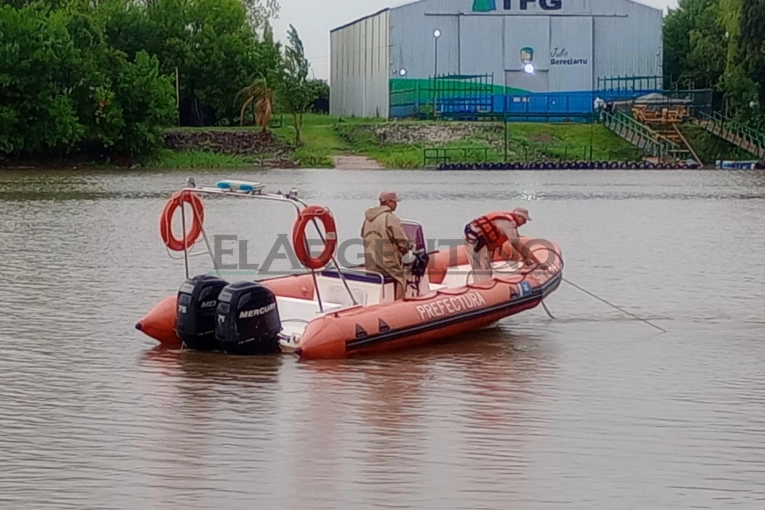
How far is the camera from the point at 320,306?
44.8 feet

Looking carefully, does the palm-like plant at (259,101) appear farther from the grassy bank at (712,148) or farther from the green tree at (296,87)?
the grassy bank at (712,148)

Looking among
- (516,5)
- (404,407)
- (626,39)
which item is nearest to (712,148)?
(626,39)

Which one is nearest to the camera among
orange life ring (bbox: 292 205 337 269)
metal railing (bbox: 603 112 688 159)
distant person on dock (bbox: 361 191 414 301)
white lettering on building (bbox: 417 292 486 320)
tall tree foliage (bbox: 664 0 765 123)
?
orange life ring (bbox: 292 205 337 269)

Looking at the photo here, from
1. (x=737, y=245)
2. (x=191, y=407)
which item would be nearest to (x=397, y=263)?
(x=191, y=407)

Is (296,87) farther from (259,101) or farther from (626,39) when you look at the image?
(626,39)

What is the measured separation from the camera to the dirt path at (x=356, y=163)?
198ft

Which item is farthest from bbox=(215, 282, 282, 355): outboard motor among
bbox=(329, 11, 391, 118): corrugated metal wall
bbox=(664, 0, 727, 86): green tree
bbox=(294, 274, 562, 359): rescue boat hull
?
bbox=(664, 0, 727, 86): green tree

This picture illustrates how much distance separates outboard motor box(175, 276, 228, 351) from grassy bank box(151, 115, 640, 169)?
4689 cm

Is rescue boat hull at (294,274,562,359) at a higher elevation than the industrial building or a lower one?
lower

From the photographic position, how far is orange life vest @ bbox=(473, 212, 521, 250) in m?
15.1

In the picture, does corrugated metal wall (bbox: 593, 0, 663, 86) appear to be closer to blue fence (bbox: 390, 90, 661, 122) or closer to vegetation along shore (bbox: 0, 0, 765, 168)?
blue fence (bbox: 390, 90, 661, 122)

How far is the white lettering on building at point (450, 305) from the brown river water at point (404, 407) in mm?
410

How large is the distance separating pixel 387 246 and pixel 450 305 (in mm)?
851

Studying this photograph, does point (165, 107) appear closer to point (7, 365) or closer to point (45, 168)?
point (45, 168)
